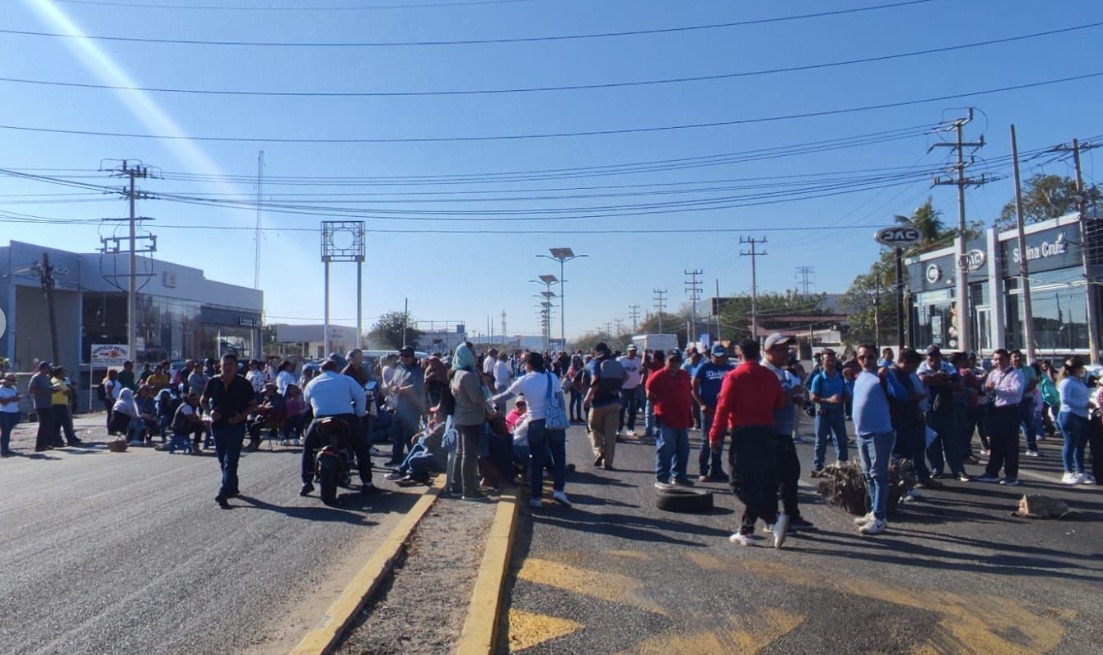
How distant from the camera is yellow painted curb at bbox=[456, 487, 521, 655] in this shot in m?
5.18

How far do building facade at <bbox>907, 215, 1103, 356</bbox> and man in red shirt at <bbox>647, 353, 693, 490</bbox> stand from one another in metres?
26.0

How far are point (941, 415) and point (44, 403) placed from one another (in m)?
16.8

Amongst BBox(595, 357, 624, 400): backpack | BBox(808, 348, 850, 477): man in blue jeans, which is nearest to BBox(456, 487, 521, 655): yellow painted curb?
BBox(595, 357, 624, 400): backpack

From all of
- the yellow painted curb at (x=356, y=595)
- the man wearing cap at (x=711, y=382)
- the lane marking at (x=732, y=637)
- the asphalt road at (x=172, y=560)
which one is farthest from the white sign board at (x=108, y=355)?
the lane marking at (x=732, y=637)

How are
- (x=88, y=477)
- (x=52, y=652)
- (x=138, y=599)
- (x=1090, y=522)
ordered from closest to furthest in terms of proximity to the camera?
(x=52, y=652)
(x=138, y=599)
(x=1090, y=522)
(x=88, y=477)

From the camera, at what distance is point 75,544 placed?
832cm

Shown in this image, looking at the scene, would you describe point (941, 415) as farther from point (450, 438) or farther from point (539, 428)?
point (450, 438)

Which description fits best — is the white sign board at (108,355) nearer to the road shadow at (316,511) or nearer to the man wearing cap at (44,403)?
the man wearing cap at (44,403)

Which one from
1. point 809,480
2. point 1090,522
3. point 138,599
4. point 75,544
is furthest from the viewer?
point 809,480

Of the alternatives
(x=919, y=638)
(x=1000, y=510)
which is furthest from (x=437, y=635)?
(x=1000, y=510)

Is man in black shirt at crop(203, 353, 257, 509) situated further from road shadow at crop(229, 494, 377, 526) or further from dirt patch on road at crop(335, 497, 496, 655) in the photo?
dirt patch on road at crop(335, 497, 496, 655)

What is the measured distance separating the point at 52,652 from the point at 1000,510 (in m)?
9.14

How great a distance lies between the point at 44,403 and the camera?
1819cm

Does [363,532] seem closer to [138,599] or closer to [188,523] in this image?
[188,523]
